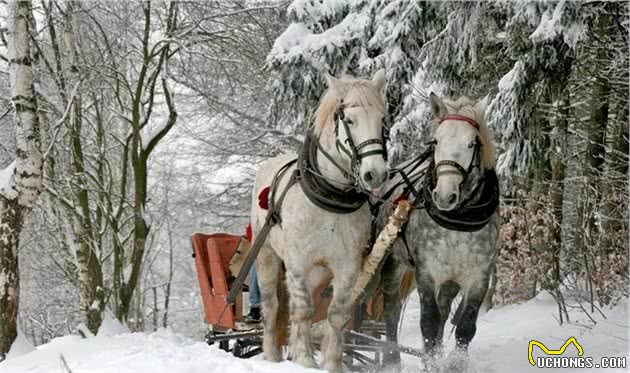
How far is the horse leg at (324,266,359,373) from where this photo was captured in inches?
203

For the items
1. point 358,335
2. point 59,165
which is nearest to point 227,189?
point 59,165

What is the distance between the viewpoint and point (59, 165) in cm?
1331

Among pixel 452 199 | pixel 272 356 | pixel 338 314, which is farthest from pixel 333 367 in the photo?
pixel 452 199

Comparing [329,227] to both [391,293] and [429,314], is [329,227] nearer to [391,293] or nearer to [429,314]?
[429,314]

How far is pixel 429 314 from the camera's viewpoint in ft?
17.4

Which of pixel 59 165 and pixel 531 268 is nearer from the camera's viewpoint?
pixel 531 268

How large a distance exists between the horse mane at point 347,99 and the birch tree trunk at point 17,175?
3.68 meters

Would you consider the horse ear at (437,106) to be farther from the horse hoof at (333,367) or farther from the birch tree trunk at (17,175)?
→ the birch tree trunk at (17,175)

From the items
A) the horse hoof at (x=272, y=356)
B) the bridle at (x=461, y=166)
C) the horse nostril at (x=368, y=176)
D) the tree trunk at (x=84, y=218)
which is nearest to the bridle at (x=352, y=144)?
the horse nostril at (x=368, y=176)

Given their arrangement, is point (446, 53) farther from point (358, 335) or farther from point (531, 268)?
point (358, 335)

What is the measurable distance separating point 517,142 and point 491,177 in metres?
3.93

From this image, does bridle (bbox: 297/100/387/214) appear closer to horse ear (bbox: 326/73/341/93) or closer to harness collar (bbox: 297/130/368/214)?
harness collar (bbox: 297/130/368/214)

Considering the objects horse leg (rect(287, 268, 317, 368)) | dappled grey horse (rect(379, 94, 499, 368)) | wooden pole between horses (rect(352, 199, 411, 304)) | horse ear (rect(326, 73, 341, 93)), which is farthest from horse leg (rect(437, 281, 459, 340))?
horse ear (rect(326, 73, 341, 93))

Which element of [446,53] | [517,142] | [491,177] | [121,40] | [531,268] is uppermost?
[121,40]
